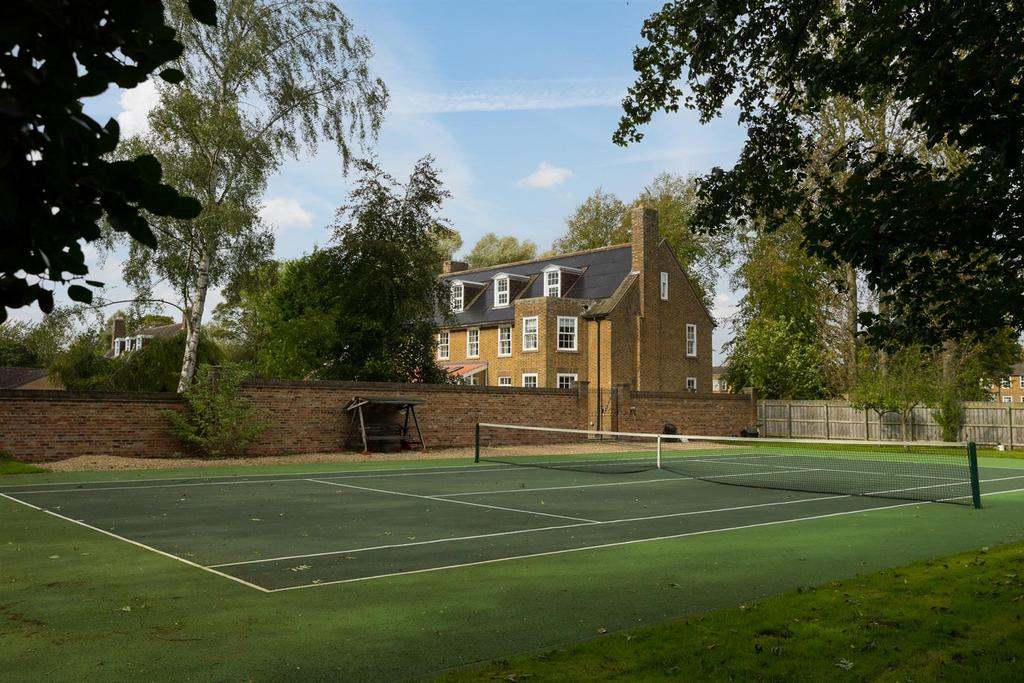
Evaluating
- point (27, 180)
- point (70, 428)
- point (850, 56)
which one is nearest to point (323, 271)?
point (70, 428)

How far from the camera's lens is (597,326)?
4125 centimetres

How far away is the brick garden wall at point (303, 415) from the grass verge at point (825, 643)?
64.1 ft

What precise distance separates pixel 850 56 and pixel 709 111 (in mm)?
1734

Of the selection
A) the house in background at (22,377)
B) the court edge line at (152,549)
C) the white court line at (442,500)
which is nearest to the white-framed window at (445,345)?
the white court line at (442,500)

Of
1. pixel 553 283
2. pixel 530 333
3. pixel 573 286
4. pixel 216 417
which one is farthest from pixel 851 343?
pixel 216 417

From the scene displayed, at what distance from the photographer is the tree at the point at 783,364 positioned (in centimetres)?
4438

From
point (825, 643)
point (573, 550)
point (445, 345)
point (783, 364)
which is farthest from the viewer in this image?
point (445, 345)

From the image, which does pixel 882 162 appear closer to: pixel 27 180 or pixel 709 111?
pixel 709 111

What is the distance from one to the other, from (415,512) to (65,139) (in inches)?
462

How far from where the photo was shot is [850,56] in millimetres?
10008

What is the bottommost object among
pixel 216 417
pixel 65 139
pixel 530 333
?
pixel 216 417

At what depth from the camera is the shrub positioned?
927 inches

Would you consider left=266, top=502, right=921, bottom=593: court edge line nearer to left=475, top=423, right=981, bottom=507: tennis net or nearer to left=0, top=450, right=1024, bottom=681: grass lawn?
left=0, top=450, right=1024, bottom=681: grass lawn

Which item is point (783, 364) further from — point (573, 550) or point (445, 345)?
point (573, 550)
